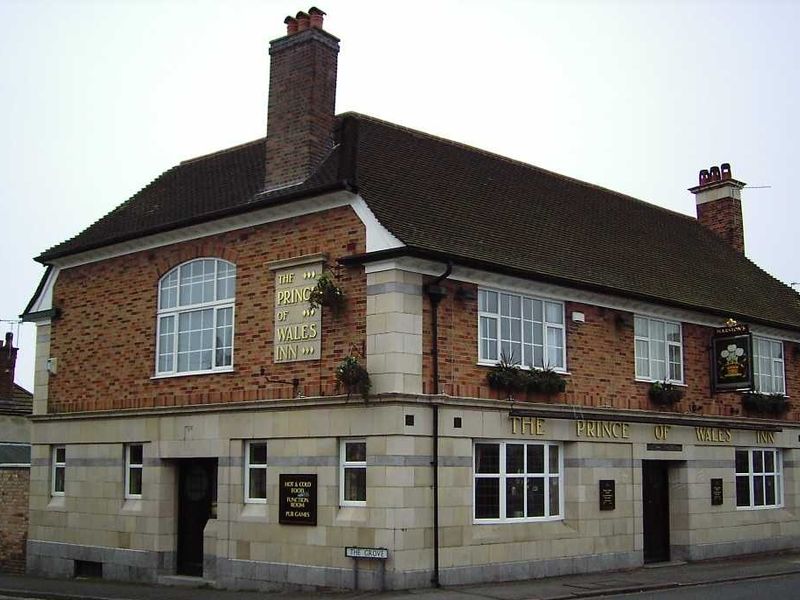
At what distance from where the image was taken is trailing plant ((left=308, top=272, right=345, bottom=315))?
17.6m

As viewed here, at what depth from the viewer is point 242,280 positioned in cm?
1967

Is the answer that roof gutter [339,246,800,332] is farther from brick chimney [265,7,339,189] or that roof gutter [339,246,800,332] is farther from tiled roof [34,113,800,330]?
brick chimney [265,7,339,189]

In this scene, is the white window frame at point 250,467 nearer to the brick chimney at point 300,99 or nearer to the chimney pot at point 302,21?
the brick chimney at point 300,99

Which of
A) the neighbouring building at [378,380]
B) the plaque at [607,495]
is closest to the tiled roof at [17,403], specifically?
the neighbouring building at [378,380]

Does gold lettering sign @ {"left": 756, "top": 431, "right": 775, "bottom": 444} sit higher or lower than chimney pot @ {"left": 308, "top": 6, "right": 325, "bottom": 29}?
lower

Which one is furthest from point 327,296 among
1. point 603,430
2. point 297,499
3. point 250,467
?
point 603,430

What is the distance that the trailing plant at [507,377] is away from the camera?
18.4 m

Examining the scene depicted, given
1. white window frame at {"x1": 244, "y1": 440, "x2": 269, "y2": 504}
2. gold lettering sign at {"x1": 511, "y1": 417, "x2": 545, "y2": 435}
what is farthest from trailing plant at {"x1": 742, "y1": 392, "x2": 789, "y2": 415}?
white window frame at {"x1": 244, "y1": 440, "x2": 269, "y2": 504}

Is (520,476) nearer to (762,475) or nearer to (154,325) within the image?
(154,325)

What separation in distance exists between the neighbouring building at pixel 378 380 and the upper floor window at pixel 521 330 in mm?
50

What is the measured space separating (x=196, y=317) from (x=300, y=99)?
4918 millimetres

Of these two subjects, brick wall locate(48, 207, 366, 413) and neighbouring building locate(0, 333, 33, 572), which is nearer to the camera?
brick wall locate(48, 207, 366, 413)

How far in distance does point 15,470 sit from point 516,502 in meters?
12.6

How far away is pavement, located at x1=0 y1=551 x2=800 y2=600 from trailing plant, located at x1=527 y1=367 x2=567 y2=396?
352cm
